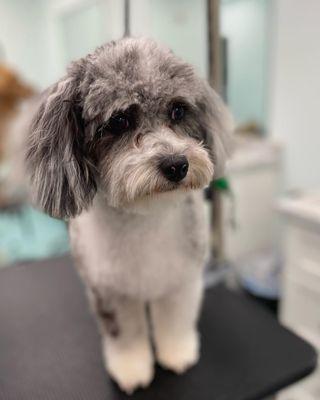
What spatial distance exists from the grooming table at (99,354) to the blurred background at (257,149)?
342 mm

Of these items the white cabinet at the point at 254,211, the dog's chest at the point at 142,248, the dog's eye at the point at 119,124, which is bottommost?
the white cabinet at the point at 254,211

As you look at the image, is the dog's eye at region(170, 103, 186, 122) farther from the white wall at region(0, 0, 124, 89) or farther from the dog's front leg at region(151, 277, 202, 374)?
the white wall at region(0, 0, 124, 89)

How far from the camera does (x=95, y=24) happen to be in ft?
8.02

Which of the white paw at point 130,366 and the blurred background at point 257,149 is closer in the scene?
the white paw at point 130,366

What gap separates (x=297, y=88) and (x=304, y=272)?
0.90 meters

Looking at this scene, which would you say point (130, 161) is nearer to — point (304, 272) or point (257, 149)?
point (304, 272)

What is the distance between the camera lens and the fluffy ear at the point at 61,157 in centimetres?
63

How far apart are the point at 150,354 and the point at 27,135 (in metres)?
0.53

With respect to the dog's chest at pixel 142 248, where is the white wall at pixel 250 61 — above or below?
above

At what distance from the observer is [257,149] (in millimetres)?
2043

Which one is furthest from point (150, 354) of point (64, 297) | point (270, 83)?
point (270, 83)

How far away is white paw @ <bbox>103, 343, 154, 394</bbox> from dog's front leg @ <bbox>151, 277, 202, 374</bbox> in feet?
0.13

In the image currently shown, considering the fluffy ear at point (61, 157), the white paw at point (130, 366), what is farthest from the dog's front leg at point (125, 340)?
the fluffy ear at point (61, 157)

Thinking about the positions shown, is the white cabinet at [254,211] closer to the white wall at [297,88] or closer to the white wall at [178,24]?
the white wall at [297,88]
